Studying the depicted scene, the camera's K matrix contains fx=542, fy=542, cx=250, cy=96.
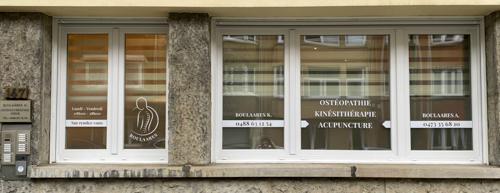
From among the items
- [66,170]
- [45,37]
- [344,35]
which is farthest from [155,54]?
[344,35]

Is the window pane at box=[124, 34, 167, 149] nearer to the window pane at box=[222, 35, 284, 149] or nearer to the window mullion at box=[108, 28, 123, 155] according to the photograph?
the window mullion at box=[108, 28, 123, 155]

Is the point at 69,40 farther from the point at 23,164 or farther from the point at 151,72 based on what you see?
the point at 23,164

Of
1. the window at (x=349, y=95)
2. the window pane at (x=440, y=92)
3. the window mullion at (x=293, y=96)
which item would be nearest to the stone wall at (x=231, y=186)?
the window at (x=349, y=95)

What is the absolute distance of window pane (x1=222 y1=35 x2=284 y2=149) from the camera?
21.0ft

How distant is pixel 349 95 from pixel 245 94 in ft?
4.07

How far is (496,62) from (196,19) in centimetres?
333

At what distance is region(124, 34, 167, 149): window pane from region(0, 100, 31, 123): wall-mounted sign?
1082mm

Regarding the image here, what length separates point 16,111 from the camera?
595 cm

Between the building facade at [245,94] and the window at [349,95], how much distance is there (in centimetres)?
2

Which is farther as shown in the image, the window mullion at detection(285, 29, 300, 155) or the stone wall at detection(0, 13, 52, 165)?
the window mullion at detection(285, 29, 300, 155)

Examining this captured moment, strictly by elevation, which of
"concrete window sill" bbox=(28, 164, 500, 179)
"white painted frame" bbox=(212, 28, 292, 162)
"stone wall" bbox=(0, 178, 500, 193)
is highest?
"white painted frame" bbox=(212, 28, 292, 162)

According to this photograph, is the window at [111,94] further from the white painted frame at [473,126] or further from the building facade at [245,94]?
the white painted frame at [473,126]

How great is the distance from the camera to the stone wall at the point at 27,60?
598 cm

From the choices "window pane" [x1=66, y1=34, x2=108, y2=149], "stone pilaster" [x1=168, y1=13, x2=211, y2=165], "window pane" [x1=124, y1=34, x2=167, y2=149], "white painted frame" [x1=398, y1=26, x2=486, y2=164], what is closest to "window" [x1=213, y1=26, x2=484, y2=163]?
"white painted frame" [x1=398, y1=26, x2=486, y2=164]
